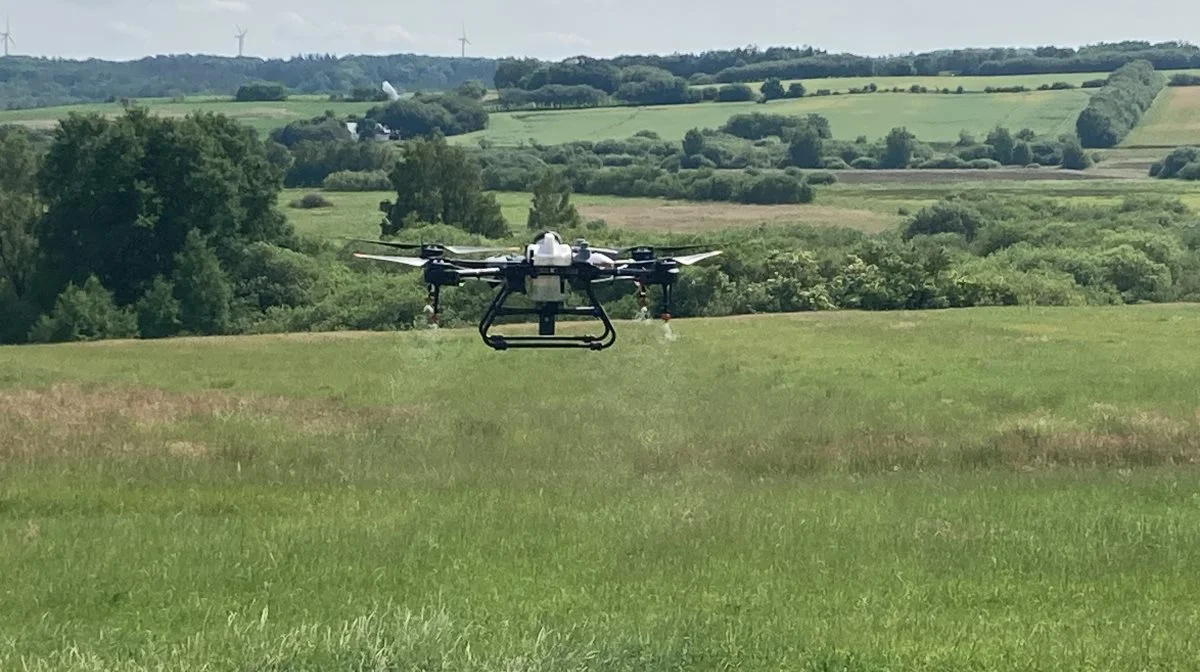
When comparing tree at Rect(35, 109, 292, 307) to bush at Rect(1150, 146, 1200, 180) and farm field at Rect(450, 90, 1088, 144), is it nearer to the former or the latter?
farm field at Rect(450, 90, 1088, 144)

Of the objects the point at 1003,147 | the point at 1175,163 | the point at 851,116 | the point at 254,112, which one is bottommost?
the point at 1175,163

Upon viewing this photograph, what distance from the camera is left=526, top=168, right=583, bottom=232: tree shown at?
9306 centimetres

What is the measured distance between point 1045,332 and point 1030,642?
40.5 meters

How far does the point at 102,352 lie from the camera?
53031 mm

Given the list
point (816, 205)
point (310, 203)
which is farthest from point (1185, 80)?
point (310, 203)

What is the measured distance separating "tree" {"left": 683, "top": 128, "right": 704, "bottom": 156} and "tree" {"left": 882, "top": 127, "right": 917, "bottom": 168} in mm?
17685

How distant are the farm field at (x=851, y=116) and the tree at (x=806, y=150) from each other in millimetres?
7068

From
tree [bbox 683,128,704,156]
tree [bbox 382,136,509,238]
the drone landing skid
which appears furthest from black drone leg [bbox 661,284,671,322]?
tree [bbox 683,128,704,156]

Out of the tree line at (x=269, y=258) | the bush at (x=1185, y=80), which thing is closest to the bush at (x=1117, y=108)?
the bush at (x=1185, y=80)

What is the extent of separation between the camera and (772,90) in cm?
17250

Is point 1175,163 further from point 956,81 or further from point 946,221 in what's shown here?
point 956,81

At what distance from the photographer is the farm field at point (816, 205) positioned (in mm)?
98750

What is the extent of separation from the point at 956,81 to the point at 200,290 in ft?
395

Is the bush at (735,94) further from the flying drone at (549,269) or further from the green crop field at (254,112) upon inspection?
the flying drone at (549,269)
